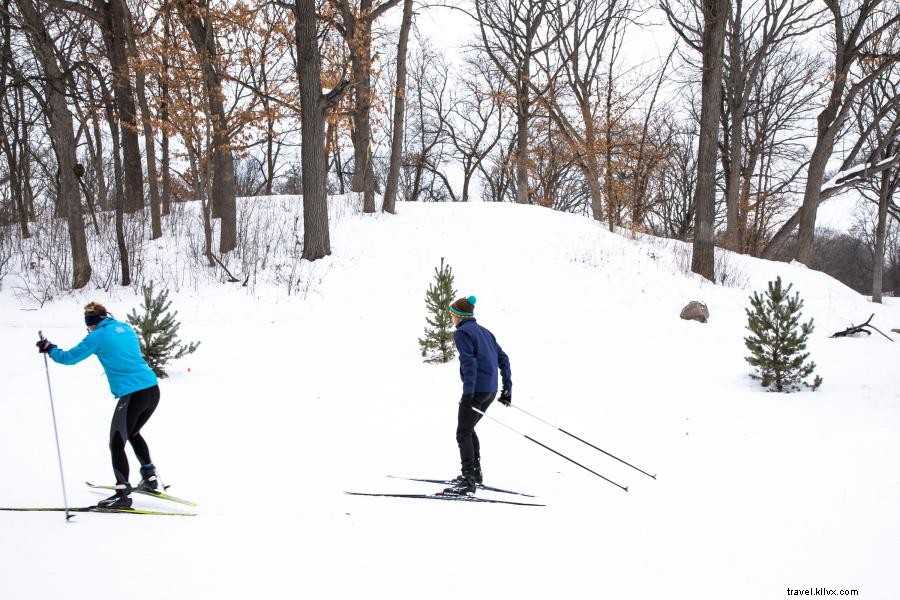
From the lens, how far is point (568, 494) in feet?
16.9

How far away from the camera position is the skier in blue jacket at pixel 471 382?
5020mm

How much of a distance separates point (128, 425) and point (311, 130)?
10.2m

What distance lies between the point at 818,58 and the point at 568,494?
93.0 ft

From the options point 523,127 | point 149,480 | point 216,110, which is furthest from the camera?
point 523,127

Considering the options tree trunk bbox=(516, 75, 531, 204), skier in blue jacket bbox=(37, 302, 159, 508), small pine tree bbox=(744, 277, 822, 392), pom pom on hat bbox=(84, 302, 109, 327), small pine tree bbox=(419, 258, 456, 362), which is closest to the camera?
skier in blue jacket bbox=(37, 302, 159, 508)

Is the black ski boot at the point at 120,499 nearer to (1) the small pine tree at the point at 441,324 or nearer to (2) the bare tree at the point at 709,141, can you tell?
(1) the small pine tree at the point at 441,324

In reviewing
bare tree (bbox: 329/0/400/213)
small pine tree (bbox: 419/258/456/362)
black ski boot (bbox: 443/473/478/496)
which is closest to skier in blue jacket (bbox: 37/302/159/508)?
black ski boot (bbox: 443/473/478/496)

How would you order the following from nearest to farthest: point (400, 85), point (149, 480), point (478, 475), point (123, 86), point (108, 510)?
point (108, 510) → point (149, 480) → point (478, 475) → point (123, 86) → point (400, 85)

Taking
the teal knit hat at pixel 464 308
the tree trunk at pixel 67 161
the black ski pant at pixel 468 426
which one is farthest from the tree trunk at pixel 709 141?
the tree trunk at pixel 67 161

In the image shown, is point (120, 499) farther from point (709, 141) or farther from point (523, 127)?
point (523, 127)

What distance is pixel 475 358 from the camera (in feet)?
16.6

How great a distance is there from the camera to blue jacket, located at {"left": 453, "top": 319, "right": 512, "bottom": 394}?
16.4ft

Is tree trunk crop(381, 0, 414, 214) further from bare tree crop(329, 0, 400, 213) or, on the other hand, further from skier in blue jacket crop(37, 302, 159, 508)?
skier in blue jacket crop(37, 302, 159, 508)

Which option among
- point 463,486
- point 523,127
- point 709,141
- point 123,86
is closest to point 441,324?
point 463,486
